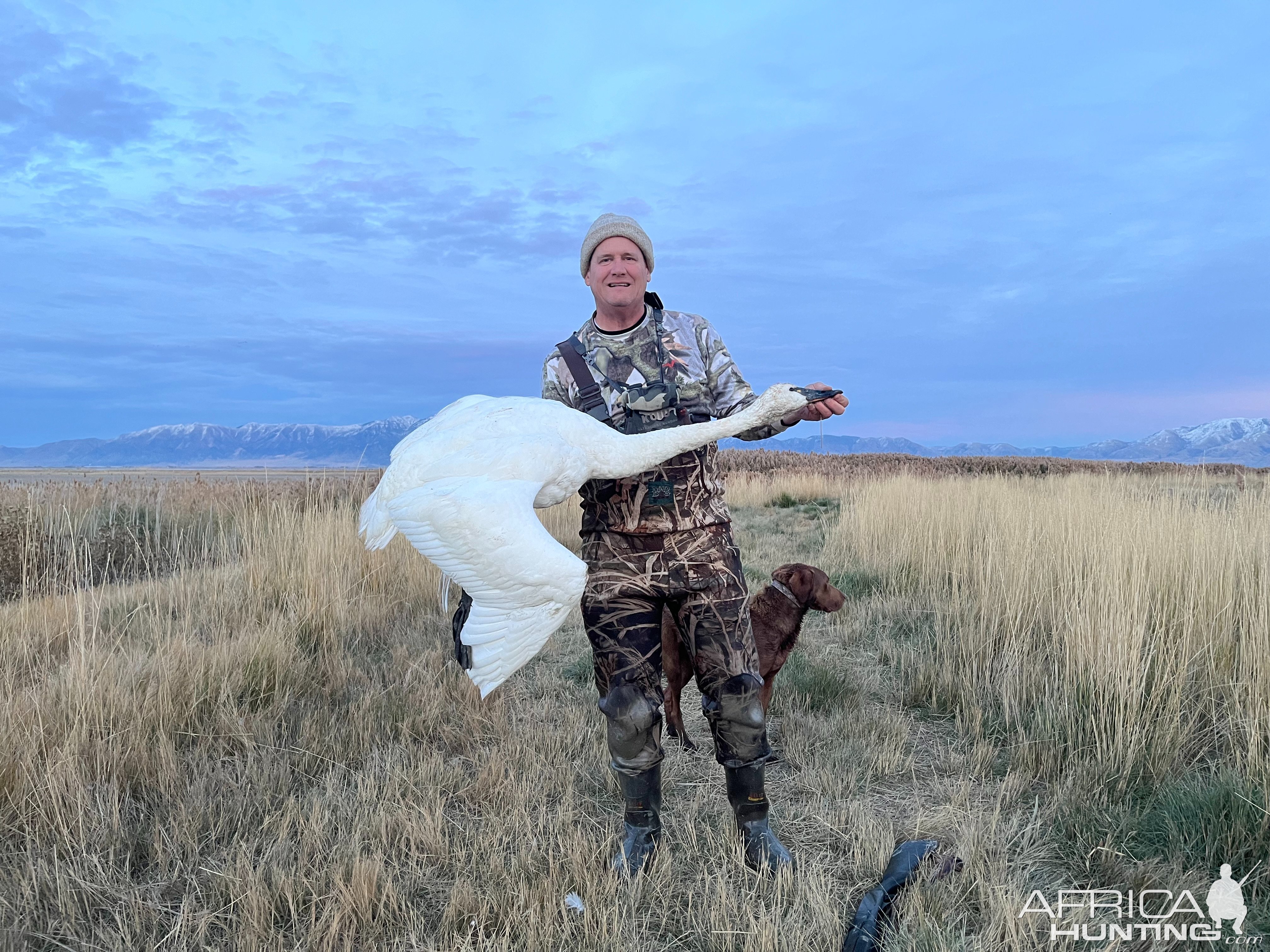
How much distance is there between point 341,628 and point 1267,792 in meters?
5.57

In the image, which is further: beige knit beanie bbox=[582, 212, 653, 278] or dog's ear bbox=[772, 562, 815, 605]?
dog's ear bbox=[772, 562, 815, 605]

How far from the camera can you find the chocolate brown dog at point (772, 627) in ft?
13.5

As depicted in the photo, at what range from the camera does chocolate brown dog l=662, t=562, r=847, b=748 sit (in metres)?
4.10

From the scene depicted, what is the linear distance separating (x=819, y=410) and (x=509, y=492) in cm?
146

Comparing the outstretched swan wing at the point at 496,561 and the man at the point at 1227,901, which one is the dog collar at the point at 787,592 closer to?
the outstretched swan wing at the point at 496,561

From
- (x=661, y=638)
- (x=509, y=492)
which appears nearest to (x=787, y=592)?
(x=661, y=638)

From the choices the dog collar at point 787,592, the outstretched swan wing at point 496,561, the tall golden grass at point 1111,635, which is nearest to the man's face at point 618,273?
the outstretched swan wing at point 496,561

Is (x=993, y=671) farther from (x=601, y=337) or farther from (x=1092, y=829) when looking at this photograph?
(x=601, y=337)

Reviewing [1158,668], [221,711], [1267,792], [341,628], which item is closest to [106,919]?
[221,711]

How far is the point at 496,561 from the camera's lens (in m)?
2.65

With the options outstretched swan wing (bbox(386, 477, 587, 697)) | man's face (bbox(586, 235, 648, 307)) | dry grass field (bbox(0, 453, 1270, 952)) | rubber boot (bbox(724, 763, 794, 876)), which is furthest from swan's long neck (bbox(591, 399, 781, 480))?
dry grass field (bbox(0, 453, 1270, 952))

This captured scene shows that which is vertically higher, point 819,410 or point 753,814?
point 819,410

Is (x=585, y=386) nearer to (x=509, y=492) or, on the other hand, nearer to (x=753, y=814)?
(x=509, y=492)

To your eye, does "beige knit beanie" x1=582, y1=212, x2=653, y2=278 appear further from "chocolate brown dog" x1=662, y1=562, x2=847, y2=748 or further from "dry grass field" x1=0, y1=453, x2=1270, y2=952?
"dry grass field" x1=0, y1=453, x2=1270, y2=952
